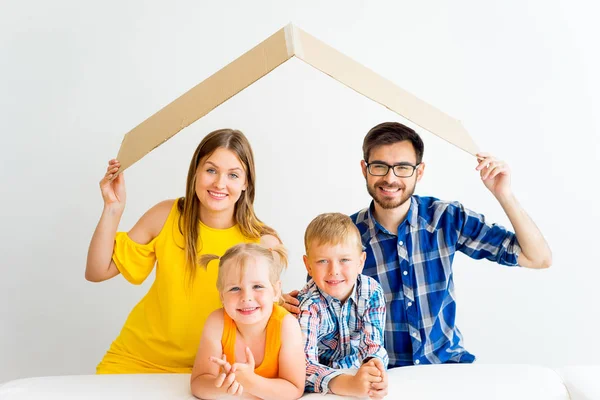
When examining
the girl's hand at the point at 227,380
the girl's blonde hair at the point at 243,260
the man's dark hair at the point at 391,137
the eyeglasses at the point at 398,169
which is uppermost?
Answer: the man's dark hair at the point at 391,137

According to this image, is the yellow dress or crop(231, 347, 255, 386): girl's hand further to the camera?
the yellow dress

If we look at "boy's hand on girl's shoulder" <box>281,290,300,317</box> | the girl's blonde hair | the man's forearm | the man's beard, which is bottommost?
"boy's hand on girl's shoulder" <box>281,290,300,317</box>

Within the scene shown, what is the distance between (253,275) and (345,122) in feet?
4.15

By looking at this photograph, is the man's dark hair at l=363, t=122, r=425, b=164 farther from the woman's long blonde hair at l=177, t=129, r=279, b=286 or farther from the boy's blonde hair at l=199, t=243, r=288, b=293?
the boy's blonde hair at l=199, t=243, r=288, b=293

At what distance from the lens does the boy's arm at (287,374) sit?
158cm

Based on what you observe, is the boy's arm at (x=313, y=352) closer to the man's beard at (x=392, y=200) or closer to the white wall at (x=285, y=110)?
the man's beard at (x=392, y=200)

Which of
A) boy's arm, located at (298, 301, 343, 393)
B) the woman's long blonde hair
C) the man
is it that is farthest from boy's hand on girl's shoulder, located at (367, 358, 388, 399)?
the woman's long blonde hair

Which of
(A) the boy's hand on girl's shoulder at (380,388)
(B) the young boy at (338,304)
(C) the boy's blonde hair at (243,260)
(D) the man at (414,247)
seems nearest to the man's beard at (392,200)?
(D) the man at (414,247)

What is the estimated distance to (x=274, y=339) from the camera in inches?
65.7

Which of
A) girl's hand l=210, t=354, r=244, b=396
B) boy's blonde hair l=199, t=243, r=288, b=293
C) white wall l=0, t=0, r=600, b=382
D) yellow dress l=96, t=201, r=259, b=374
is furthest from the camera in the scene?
white wall l=0, t=0, r=600, b=382

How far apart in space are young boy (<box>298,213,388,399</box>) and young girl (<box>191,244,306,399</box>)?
10 cm

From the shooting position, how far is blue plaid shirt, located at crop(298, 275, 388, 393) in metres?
1.80

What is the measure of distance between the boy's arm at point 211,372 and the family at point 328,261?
21 cm

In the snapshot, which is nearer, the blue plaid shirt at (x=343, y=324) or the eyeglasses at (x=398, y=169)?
the blue plaid shirt at (x=343, y=324)
